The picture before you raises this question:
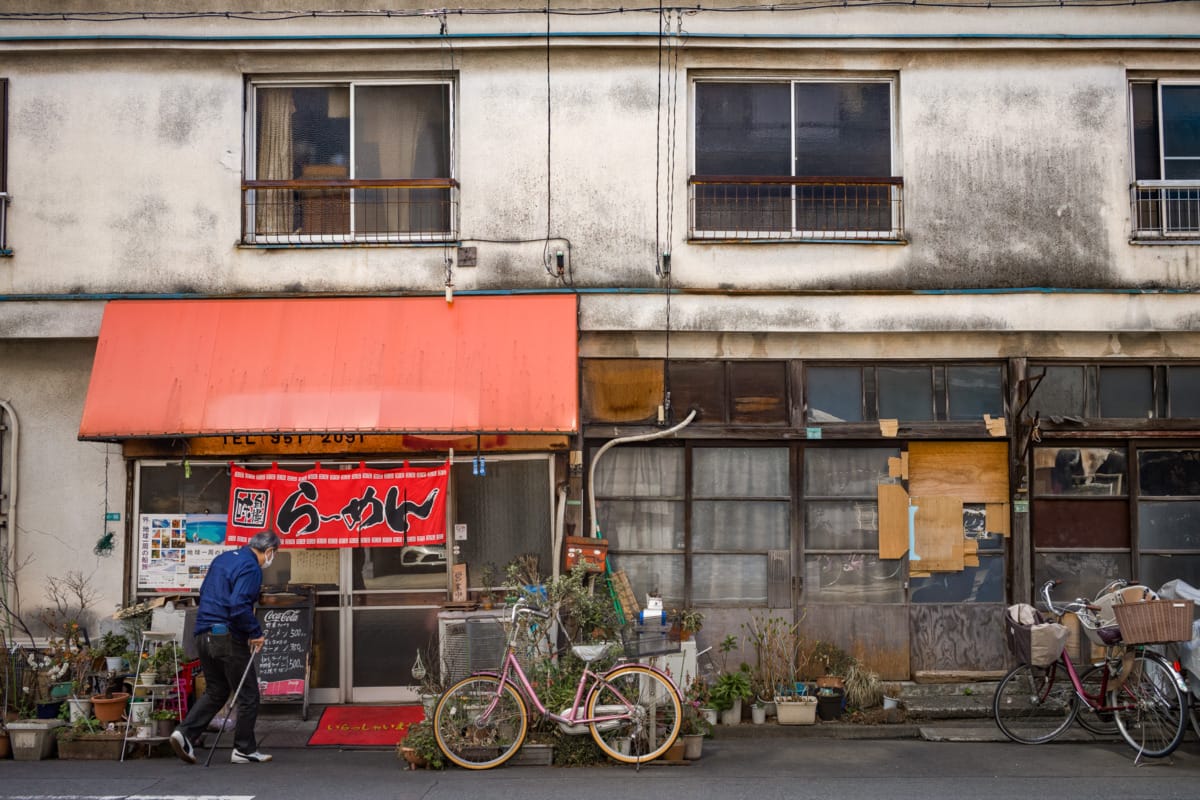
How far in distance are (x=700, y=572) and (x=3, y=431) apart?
7.64 metres

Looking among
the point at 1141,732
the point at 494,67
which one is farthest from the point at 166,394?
the point at 1141,732

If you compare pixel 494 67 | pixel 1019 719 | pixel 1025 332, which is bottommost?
pixel 1019 719

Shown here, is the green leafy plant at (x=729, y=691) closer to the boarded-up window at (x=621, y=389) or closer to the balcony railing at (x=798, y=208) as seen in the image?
the boarded-up window at (x=621, y=389)

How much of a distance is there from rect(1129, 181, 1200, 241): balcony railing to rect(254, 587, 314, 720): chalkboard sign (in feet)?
31.6

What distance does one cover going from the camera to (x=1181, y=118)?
11.7m

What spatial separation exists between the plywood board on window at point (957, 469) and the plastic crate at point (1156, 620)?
8.05 feet

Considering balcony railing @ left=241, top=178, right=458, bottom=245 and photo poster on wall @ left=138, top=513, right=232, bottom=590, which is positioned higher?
balcony railing @ left=241, top=178, right=458, bottom=245

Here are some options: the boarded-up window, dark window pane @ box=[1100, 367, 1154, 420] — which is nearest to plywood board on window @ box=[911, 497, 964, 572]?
dark window pane @ box=[1100, 367, 1154, 420]

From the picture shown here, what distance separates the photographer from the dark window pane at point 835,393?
37.9 feet

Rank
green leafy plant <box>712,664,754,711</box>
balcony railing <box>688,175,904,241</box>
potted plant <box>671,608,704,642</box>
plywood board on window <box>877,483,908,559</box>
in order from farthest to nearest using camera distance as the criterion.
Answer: balcony railing <box>688,175,904,241</box>
plywood board on window <box>877,483,908,559</box>
potted plant <box>671,608,704,642</box>
green leafy plant <box>712,664,754,711</box>

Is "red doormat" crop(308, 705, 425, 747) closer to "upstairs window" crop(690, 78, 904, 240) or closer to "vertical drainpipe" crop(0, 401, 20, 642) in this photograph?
"vertical drainpipe" crop(0, 401, 20, 642)

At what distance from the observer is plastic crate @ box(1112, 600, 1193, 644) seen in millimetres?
9188

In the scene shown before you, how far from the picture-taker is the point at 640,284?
1145 cm

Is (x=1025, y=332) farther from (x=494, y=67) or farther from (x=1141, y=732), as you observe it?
(x=494, y=67)
